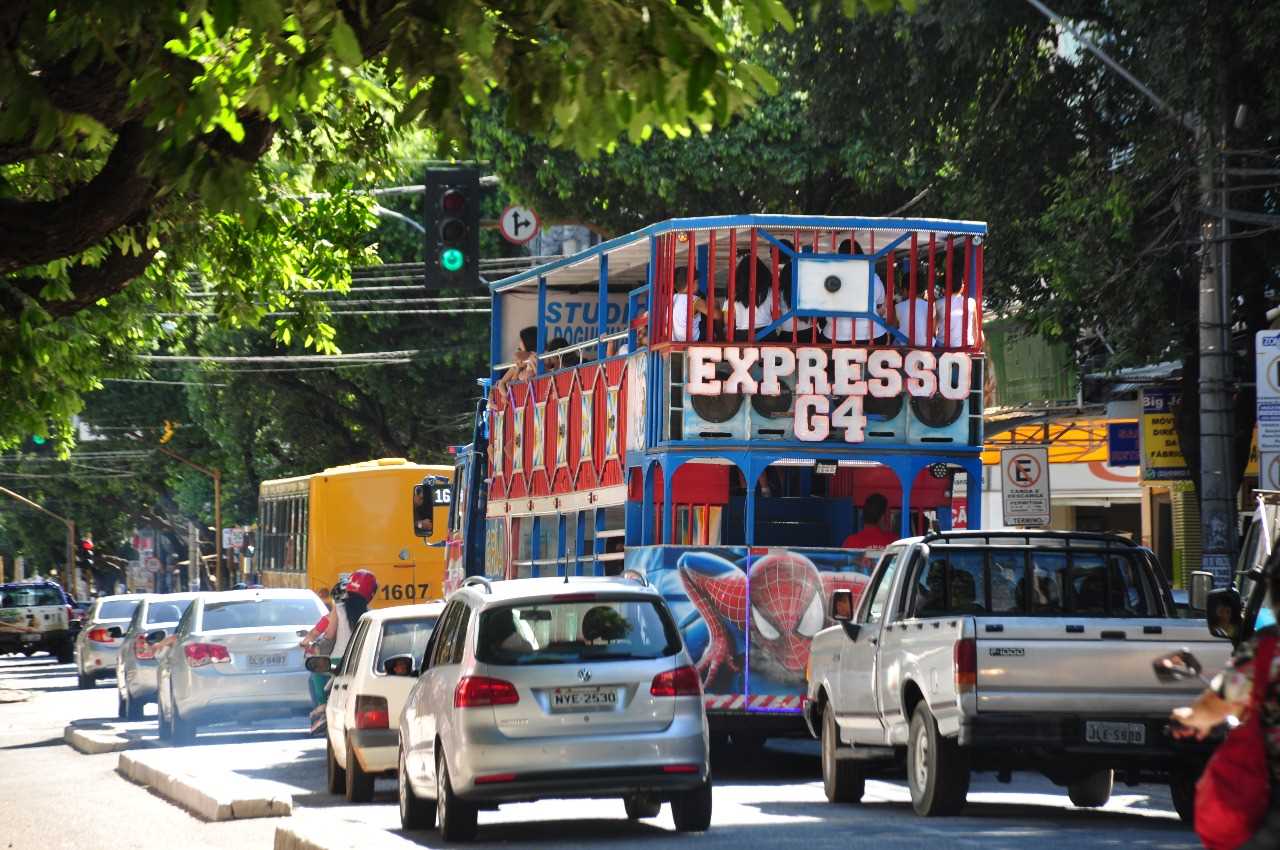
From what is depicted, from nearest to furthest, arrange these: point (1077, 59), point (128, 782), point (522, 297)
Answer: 1. point (128, 782)
2. point (522, 297)
3. point (1077, 59)

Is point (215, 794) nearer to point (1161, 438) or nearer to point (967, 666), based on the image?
point (967, 666)

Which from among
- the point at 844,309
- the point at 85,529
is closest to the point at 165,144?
the point at 844,309

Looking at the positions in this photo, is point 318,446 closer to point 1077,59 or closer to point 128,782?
point 1077,59

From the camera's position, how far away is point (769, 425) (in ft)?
60.3

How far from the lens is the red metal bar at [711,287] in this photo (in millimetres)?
17522

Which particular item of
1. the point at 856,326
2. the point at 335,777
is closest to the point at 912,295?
the point at 856,326

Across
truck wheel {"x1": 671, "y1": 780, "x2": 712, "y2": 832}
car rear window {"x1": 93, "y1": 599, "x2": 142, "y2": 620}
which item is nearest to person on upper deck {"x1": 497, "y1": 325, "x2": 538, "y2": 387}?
truck wheel {"x1": 671, "y1": 780, "x2": 712, "y2": 832}

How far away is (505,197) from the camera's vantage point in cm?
4397

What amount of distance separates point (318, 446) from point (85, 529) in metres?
42.8

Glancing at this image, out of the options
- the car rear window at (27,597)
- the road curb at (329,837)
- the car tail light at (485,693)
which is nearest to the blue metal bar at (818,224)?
the car tail light at (485,693)

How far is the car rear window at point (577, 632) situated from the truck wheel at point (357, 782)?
155 inches

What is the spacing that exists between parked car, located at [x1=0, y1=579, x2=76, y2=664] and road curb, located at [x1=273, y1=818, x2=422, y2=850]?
38884 mm

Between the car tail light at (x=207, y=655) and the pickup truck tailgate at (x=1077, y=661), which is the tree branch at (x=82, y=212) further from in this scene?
the car tail light at (x=207, y=655)

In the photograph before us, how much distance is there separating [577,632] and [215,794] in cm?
397
